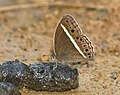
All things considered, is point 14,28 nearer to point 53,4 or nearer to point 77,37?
point 53,4

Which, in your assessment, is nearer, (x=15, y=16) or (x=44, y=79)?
(x=44, y=79)

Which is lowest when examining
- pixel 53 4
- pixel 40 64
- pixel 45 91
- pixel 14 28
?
pixel 45 91

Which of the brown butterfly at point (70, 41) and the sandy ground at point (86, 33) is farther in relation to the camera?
the sandy ground at point (86, 33)

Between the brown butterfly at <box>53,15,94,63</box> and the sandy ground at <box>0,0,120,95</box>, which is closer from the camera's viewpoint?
the brown butterfly at <box>53,15,94,63</box>

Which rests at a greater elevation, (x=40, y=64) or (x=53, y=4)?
(x=53, y=4)

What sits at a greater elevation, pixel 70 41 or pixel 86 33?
pixel 86 33

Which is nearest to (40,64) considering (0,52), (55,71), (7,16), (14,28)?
(55,71)

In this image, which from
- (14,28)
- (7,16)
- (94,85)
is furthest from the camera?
(7,16)

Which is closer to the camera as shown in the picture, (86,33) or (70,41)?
(70,41)
